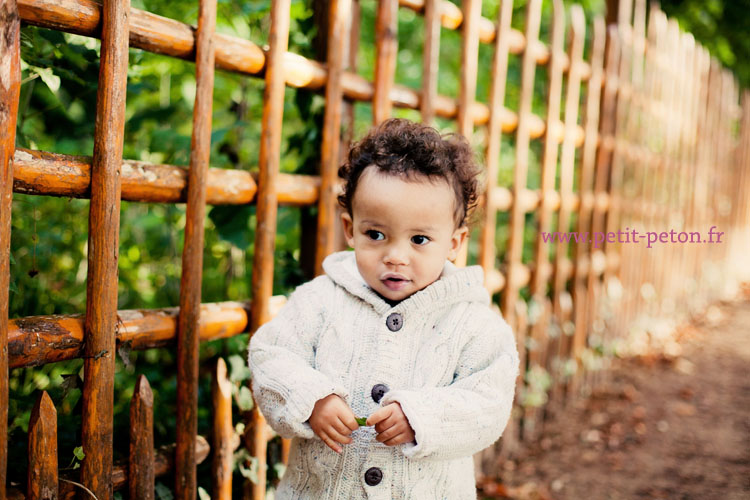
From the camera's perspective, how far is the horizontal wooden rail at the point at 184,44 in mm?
1418

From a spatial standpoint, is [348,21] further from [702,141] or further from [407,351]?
[702,141]

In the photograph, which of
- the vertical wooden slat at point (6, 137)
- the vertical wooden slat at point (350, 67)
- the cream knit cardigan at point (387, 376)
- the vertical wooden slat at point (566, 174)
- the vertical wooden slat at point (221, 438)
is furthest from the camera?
the vertical wooden slat at point (566, 174)

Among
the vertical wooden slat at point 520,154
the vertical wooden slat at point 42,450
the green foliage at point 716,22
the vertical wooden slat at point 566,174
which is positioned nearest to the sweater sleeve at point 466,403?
the vertical wooden slat at point 42,450

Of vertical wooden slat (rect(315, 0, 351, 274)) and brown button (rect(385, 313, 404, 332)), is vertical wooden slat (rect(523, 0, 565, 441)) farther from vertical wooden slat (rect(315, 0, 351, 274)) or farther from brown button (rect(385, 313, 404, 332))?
brown button (rect(385, 313, 404, 332))

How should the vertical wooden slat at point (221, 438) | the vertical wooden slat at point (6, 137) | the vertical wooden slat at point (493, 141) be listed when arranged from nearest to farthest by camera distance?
1. the vertical wooden slat at point (6, 137)
2. the vertical wooden slat at point (221, 438)
3. the vertical wooden slat at point (493, 141)

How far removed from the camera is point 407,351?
151 centimetres

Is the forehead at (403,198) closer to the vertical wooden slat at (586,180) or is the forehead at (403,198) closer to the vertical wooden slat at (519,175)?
the vertical wooden slat at (519,175)

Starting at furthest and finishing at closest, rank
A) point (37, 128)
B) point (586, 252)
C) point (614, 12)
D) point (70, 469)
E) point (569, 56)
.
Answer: point (614, 12) → point (586, 252) → point (569, 56) → point (37, 128) → point (70, 469)

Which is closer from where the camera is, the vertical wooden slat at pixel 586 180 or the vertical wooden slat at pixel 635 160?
the vertical wooden slat at pixel 586 180

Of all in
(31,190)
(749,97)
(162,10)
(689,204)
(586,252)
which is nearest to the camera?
(31,190)

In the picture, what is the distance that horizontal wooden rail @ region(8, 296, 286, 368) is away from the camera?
142 centimetres

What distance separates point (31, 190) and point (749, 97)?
8.39 meters

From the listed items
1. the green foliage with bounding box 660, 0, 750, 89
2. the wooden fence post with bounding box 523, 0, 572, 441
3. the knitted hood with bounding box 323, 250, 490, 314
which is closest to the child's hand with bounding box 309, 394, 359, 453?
the knitted hood with bounding box 323, 250, 490, 314

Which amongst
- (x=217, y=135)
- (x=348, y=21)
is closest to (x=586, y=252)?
(x=348, y=21)
